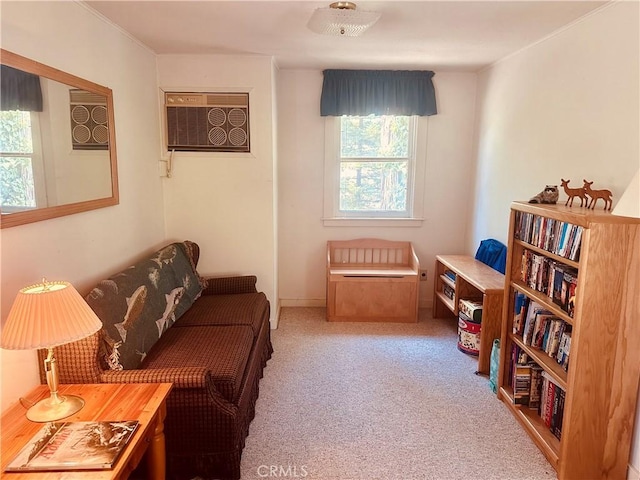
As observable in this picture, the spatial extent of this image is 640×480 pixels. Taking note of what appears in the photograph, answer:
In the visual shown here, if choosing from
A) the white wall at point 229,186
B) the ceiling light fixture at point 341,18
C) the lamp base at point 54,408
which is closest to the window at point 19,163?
the lamp base at point 54,408

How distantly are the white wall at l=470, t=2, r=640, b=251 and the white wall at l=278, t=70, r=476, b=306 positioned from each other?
26 centimetres

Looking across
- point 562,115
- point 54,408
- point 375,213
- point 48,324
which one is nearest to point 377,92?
point 375,213

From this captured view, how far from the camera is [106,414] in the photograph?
5.38 feet

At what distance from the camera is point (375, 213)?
4379 millimetres

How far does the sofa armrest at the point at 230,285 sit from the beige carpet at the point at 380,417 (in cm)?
54

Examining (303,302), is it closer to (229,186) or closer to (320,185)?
(320,185)

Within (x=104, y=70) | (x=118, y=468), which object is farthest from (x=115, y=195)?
(x=118, y=468)

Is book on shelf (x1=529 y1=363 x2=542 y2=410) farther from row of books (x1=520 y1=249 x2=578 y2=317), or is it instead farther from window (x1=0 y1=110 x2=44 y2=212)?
window (x1=0 y1=110 x2=44 y2=212)

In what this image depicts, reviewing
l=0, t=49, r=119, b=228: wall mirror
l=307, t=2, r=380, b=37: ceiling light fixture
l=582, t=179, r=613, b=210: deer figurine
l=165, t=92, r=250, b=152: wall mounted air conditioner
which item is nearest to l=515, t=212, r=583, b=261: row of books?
l=582, t=179, r=613, b=210: deer figurine

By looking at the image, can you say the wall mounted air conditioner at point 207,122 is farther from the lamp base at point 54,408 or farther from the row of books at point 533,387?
the row of books at point 533,387

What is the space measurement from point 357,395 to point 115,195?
198 centimetres

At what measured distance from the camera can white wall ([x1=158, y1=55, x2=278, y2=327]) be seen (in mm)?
3531

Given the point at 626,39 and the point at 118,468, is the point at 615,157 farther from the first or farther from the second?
the point at 118,468

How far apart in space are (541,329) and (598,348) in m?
0.45
